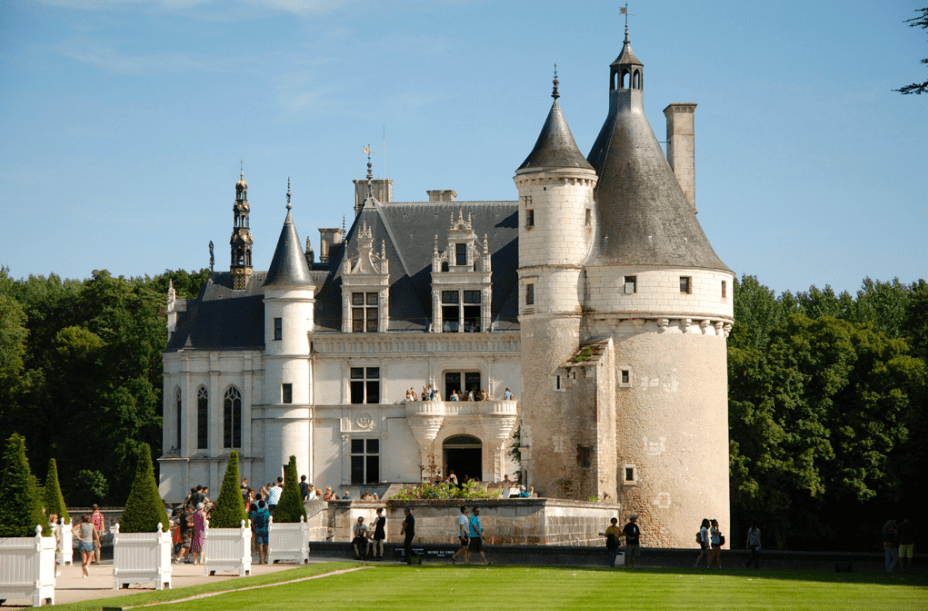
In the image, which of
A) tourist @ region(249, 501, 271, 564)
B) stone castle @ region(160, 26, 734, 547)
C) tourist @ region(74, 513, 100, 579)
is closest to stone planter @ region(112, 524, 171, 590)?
tourist @ region(74, 513, 100, 579)

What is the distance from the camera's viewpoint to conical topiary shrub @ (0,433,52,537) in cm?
2245

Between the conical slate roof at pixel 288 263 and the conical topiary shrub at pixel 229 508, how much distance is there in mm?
24647

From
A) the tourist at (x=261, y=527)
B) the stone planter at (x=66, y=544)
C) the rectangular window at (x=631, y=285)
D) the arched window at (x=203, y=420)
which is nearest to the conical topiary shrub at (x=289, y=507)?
the tourist at (x=261, y=527)

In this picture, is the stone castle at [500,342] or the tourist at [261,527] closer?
the tourist at [261,527]

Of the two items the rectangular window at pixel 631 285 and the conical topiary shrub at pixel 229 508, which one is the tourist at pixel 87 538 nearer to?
the conical topiary shrub at pixel 229 508

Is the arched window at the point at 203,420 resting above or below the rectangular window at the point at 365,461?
above

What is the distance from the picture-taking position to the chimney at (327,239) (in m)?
59.1

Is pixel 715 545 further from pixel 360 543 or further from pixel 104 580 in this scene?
pixel 104 580

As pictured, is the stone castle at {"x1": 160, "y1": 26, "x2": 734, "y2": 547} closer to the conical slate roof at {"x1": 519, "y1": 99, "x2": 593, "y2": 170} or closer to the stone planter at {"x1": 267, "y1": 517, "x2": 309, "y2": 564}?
the conical slate roof at {"x1": 519, "y1": 99, "x2": 593, "y2": 170}

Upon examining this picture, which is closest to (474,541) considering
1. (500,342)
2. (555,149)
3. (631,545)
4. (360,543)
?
(360,543)

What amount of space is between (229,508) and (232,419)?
2639cm

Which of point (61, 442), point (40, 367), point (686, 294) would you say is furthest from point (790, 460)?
point (40, 367)

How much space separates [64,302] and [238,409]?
90.3ft

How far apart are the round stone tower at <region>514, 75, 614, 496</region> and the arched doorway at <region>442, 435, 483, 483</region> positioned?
9.87 metres
